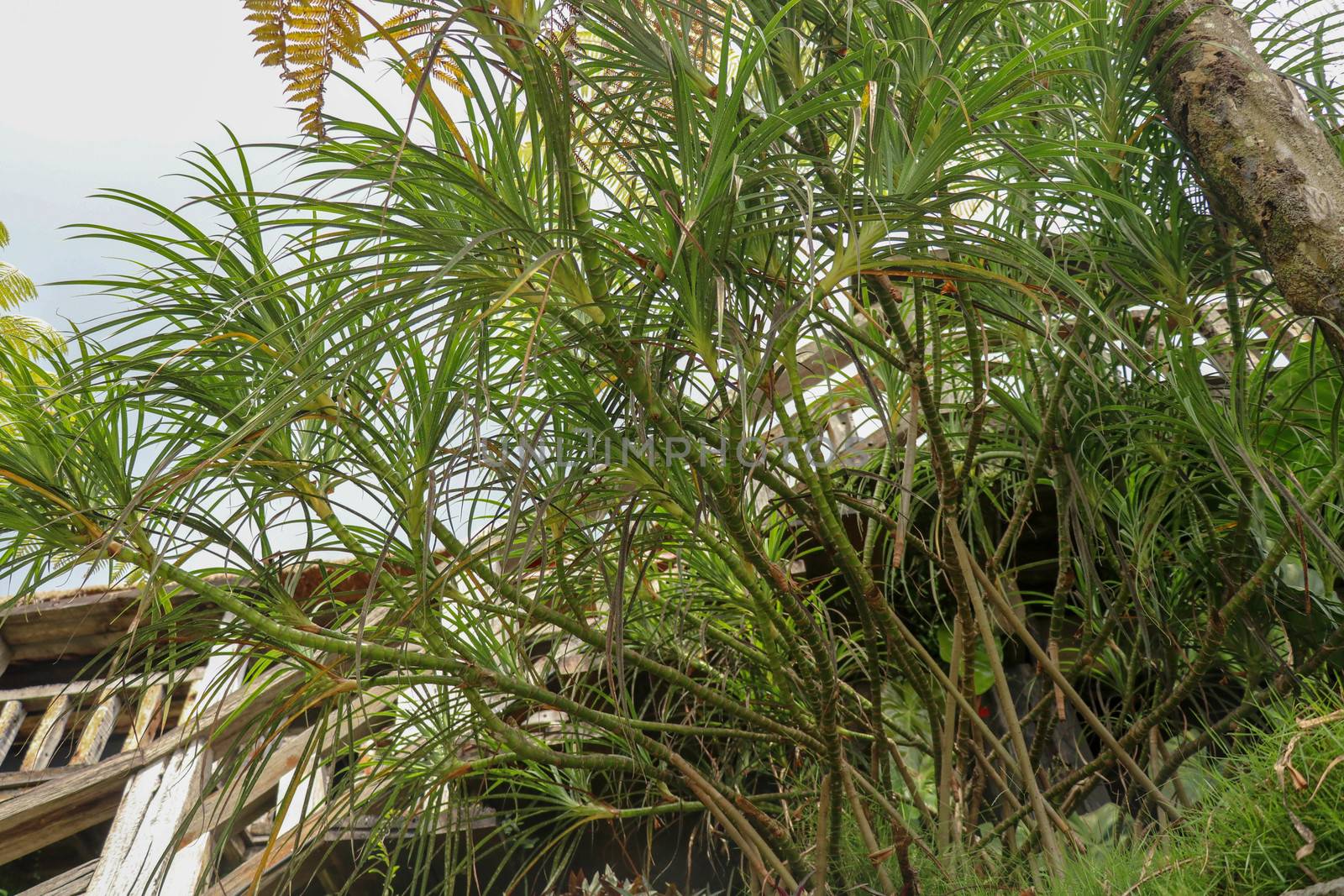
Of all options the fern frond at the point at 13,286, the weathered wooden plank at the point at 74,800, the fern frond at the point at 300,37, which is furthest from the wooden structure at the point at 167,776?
the fern frond at the point at 13,286

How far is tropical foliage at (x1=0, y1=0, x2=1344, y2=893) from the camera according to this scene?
678 mm

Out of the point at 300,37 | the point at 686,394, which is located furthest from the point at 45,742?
the point at 686,394

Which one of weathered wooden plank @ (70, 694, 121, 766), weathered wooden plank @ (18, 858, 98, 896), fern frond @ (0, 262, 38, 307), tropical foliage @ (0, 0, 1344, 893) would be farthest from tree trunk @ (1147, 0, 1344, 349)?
fern frond @ (0, 262, 38, 307)

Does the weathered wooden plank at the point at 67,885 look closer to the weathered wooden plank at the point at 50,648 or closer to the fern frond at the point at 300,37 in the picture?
the weathered wooden plank at the point at 50,648

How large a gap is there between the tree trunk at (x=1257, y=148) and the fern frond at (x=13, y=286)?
1276cm

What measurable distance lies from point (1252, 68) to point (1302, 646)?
2.26ft

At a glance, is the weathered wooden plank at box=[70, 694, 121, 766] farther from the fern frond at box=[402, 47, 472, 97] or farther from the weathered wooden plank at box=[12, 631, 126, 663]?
the fern frond at box=[402, 47, 472, 97]

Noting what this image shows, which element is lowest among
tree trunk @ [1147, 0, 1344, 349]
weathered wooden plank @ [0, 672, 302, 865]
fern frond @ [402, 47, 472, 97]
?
weathered wooden plank @ [0, 672, 302, 865]

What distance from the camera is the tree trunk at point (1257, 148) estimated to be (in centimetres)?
80

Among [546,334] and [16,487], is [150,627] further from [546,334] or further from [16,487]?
[546,334]

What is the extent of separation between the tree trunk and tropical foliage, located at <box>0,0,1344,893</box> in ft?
0.16

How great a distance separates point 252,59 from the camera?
1410 mm

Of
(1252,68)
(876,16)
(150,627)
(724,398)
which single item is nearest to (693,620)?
(724,398)

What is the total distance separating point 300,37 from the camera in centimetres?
139
